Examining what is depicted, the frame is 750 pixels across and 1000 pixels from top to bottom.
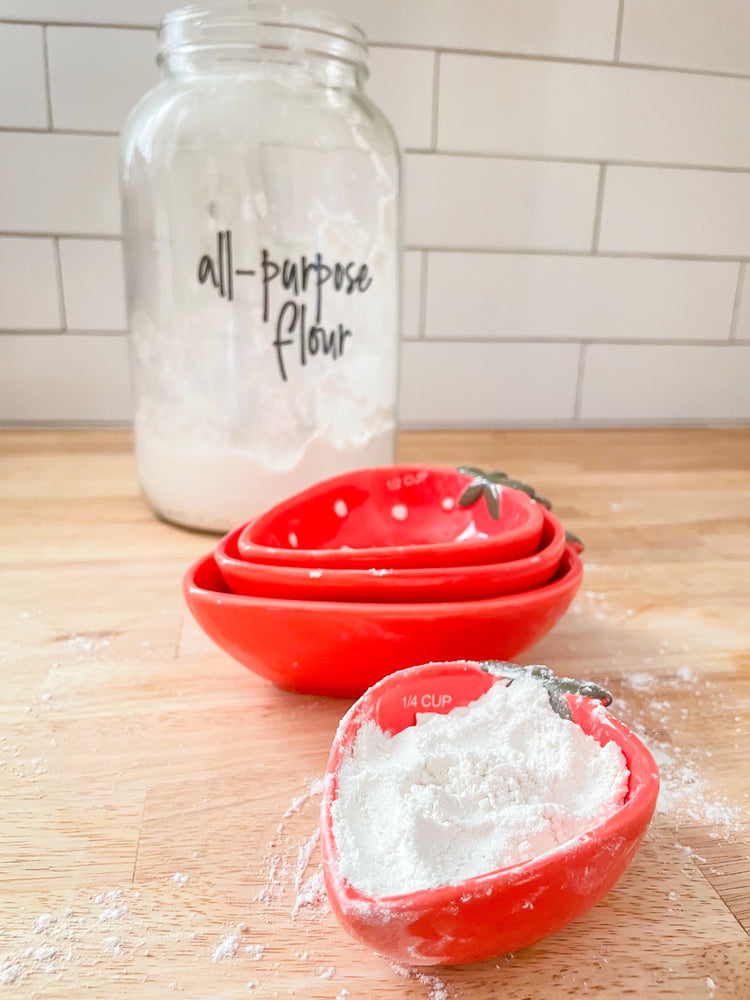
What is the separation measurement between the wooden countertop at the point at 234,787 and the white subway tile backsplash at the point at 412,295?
353mm

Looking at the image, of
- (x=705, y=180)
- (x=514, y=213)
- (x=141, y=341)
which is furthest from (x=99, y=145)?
(x=705, y=180)

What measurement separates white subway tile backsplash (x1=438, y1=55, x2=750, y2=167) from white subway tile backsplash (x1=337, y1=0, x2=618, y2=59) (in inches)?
0.6

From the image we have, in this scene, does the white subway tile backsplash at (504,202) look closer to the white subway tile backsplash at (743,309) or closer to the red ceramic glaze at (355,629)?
the white subway tile backsplash at (743,309)

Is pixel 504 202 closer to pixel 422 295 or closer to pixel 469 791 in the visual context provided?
pixel 422 295

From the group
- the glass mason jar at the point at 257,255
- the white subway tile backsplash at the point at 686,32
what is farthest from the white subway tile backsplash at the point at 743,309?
the glass mason jar at the point at 257,255

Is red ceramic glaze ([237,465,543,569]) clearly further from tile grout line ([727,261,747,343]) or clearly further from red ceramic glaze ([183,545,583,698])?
tile grout line ([727,261,747,343])

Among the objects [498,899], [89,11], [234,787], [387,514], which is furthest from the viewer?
[89,11]

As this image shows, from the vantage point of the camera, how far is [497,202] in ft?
2.73

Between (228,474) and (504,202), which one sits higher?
(504,202)

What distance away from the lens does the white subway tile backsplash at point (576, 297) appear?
0.86m

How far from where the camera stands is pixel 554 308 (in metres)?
0.88

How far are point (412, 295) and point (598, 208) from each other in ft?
0.74

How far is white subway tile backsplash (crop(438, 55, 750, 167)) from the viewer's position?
0.80m

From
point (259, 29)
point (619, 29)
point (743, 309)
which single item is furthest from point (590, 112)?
point (259, 29)
